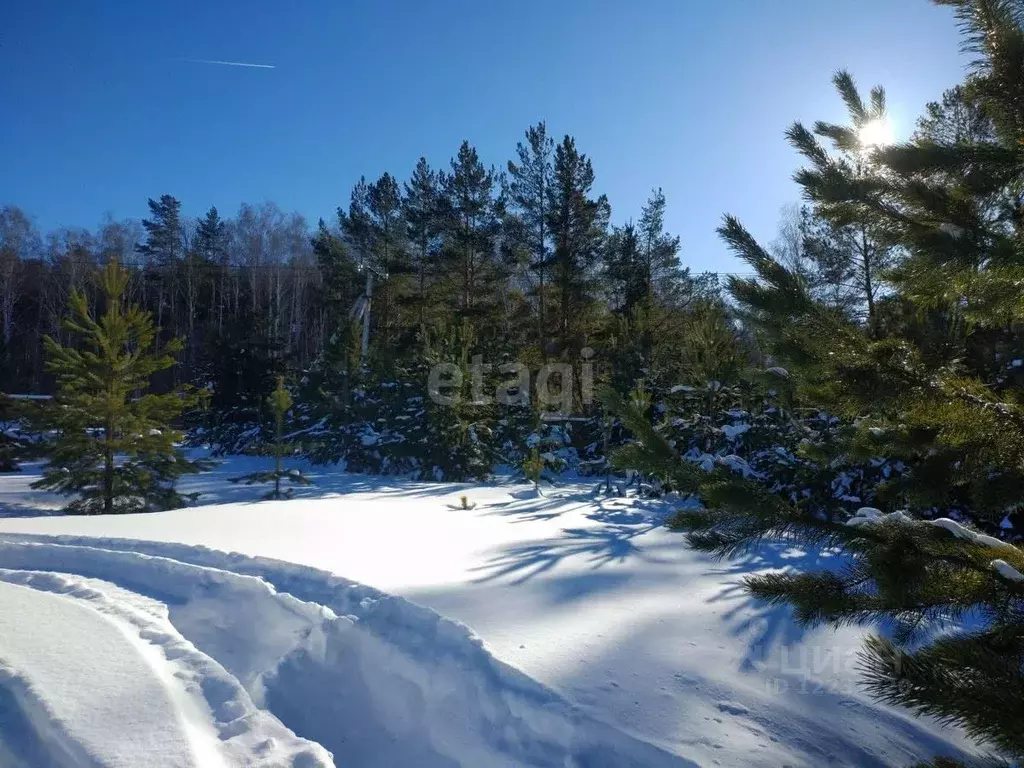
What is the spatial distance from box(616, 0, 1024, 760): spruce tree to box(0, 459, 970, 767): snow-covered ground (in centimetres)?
128

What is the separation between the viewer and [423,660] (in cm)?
331

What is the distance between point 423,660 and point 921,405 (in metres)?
2.63

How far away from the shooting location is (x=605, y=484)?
468 inches

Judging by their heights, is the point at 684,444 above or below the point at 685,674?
above

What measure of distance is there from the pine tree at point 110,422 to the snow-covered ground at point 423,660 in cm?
401

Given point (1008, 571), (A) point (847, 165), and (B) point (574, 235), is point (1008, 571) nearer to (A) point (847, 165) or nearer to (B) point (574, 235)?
(A) point (847, 165)

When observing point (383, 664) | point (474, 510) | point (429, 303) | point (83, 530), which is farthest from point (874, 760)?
point (429, 303)

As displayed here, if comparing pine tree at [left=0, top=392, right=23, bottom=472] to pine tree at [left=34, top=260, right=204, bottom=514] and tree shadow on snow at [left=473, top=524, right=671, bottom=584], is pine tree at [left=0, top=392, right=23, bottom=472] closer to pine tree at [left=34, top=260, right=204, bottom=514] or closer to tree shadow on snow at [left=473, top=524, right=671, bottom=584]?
pine tree at [left=34, top=260, right=204, bottom=514]

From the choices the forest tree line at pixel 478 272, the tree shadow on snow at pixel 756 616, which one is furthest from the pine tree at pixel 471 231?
the tree shadow on snow at pixel 756 616

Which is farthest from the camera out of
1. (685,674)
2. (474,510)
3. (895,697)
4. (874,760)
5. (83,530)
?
(474,510)

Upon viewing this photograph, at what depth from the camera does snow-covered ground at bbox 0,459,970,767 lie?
2.60 m

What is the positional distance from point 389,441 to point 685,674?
42.4ft

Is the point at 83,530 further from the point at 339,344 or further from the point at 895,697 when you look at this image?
the point at 339,344

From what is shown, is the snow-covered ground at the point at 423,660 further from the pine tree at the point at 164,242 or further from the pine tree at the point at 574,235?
the pine tree at the point at 164,242
